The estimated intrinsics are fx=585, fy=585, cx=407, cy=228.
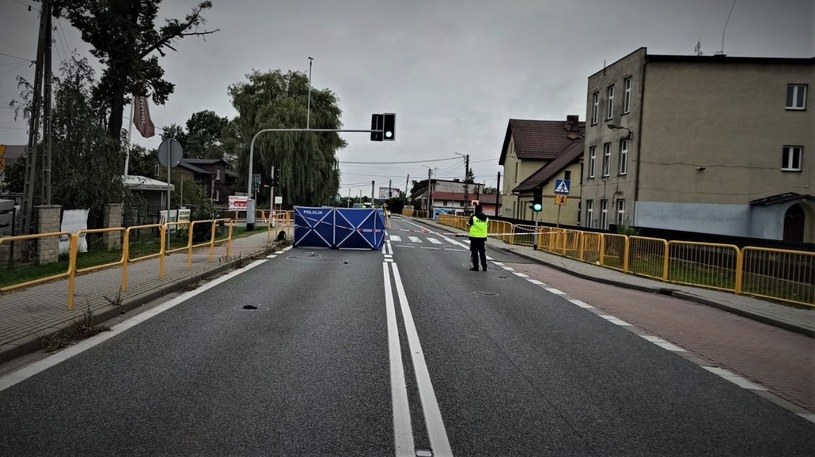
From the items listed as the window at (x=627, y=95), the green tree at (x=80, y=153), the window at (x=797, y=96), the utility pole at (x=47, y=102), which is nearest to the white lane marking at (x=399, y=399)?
the utility pole at (x=47, y=102)

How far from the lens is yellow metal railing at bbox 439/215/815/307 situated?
1117 cm

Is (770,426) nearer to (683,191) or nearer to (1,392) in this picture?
(1,392)

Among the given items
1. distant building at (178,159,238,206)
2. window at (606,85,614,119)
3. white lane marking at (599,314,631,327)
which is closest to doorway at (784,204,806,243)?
window at (606,85,614,119)

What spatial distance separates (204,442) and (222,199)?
79831 mm

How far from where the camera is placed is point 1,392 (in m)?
4.52

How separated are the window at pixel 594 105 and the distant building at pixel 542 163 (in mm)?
6362

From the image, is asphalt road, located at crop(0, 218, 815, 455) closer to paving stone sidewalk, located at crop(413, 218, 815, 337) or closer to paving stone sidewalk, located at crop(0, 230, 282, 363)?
paving stone sidewalk, located at crop(0, 230, 282, 363)

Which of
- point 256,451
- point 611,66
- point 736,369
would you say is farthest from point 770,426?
point 611,66

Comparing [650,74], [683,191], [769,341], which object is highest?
[650,74]

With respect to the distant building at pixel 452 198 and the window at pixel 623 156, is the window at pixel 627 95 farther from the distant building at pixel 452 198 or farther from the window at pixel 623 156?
the distant building at pixel 452 198

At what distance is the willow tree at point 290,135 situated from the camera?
4291cm

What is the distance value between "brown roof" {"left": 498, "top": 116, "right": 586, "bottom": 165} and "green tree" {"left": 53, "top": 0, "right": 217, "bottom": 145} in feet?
114

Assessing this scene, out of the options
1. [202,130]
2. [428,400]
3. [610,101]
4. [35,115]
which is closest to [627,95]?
[610,101]

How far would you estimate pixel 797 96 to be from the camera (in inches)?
1114
